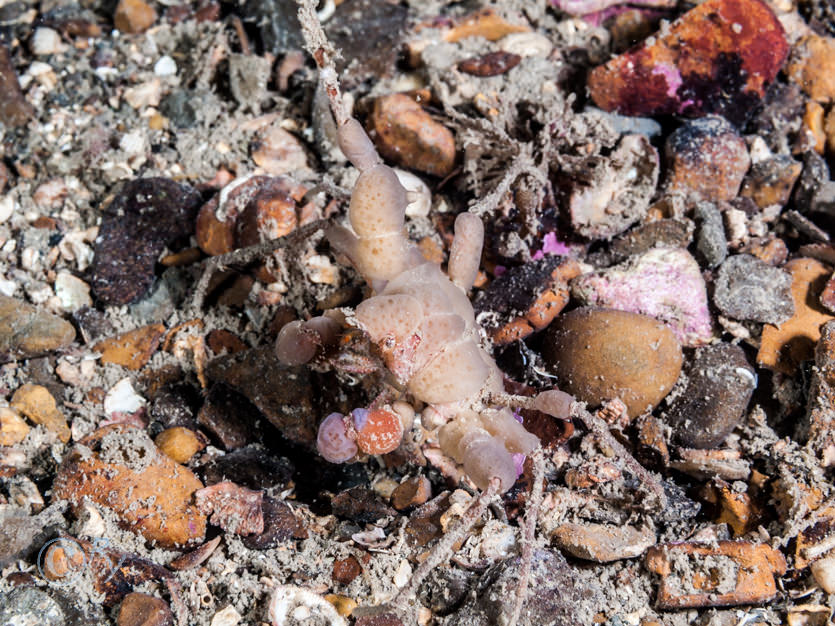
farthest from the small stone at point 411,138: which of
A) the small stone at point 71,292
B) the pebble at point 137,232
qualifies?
the small stone at point 71,292

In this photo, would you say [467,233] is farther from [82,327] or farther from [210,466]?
[82,327]

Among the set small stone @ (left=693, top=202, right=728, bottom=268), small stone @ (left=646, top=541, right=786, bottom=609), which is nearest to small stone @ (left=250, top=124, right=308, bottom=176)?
small stone @ (left=693, top=202, right=728, bottom=268)

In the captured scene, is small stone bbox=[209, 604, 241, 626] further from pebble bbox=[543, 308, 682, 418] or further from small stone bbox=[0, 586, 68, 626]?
pebble bbox=[543, 308, 682, 418]

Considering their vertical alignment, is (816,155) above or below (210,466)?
above

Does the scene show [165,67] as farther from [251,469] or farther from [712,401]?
[712,401]

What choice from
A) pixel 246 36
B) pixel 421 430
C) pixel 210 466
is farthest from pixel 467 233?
pixel 246 36

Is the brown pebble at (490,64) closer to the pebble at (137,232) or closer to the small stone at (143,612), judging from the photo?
the pebble at (137,232)
